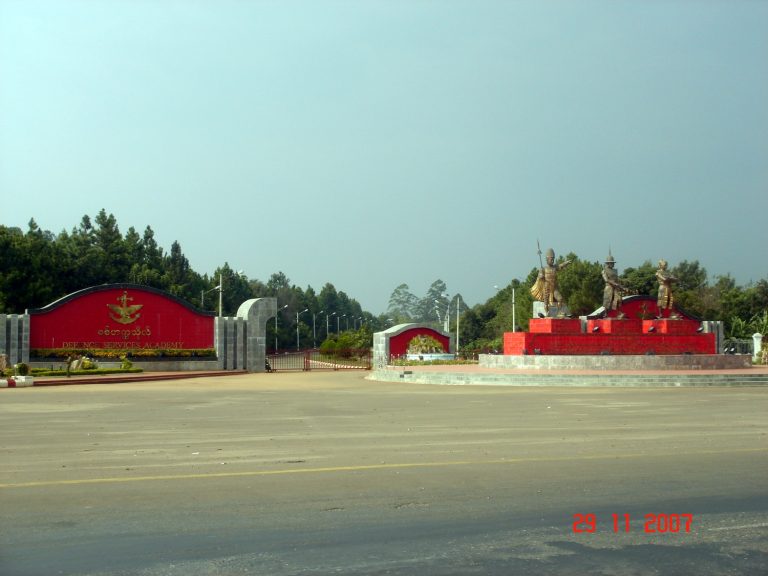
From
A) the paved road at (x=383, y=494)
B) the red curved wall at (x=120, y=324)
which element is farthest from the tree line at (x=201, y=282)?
the paved road at (x=383, y=494)

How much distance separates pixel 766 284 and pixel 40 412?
6279cm

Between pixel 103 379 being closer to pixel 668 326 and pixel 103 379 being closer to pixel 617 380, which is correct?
pixel 617 380

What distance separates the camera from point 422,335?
43281 mm

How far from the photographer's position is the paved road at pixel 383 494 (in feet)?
17.6

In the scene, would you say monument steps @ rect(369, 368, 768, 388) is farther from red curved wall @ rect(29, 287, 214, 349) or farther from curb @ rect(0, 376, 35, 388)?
red curved wall @ rect(29, 287, 214, 349)

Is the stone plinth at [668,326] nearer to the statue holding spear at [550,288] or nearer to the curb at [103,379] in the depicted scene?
the statue holding spear at [550,288]

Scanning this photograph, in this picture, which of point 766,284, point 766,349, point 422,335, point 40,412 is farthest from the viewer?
point 766,284

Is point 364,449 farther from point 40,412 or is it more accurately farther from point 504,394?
point 504,394

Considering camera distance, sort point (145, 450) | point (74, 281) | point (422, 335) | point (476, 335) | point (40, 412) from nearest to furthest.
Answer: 1. point (145, 450)
2. point (40, 412)
3. point (422, 335)
4. point (74, 281)
5. point (476, 335)

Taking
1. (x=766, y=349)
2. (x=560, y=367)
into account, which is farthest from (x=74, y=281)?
(x=766, y=349)

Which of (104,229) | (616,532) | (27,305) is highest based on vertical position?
(104,229)
